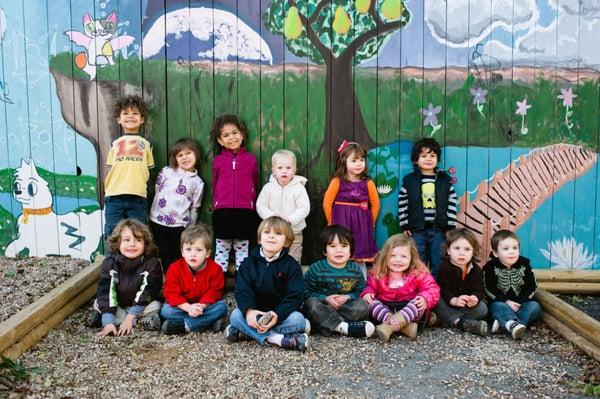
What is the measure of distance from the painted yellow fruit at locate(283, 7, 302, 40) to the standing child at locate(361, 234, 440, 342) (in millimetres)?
1837

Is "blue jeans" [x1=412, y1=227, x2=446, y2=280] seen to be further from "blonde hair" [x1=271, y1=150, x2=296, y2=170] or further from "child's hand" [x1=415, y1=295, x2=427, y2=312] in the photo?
"blonde hair" [x1=271, y1=150, x2=296, y2=170]

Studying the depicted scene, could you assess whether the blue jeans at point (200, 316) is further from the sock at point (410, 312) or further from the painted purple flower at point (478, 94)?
the painted purple flower at point (478, 94)

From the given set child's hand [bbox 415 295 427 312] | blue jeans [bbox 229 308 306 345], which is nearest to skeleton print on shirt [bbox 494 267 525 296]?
child's hand [bbox 415 295 427 312]

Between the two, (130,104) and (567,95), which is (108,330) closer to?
(130,104)

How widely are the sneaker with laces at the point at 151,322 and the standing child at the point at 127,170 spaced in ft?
3.38

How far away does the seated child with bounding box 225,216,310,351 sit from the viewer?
3.90 meters

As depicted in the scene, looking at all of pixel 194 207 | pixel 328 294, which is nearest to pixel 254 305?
pixel 328 294

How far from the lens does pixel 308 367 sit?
3.57 m

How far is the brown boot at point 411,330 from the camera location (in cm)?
407

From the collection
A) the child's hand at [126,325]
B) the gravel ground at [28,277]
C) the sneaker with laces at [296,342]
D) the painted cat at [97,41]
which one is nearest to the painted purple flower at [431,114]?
the sneaker with laces at [296,342]

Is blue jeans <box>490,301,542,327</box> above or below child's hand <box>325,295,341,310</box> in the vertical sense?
below

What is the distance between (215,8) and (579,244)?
3.44 meters

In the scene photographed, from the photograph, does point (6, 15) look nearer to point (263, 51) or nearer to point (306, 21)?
point (263, 51)

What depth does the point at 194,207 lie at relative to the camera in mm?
5066
